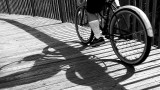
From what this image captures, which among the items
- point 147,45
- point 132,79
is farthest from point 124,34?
point 132,79

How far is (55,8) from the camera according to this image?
8.23 m

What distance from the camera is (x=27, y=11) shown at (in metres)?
10.5

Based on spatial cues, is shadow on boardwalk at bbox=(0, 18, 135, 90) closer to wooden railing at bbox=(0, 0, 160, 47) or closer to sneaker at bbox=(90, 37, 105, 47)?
sneaker at bbox=(90, 37, 105, 47)

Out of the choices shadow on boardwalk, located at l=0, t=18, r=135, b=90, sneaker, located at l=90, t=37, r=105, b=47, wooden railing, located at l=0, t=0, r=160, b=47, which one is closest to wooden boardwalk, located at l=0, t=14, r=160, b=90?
shadow on boardwalk, located at l=0, t=18, r=135, b=90

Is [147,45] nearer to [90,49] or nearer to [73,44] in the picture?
[90,49]

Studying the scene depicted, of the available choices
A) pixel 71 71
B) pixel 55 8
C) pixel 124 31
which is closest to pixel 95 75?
pixel 71 71

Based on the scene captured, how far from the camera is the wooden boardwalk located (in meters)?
3.03

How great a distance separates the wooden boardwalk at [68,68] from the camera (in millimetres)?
3027

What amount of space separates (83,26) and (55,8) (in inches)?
144

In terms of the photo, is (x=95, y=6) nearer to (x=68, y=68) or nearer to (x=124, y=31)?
(x=124, y=31)

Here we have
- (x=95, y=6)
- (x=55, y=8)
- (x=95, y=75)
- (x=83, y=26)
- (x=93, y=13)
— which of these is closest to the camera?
(x=95, y=75)

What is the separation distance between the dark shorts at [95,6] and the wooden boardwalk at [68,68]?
0.85 metres

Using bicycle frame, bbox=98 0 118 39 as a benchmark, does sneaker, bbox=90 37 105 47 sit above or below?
below

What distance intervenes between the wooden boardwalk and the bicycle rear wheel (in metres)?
0.20
